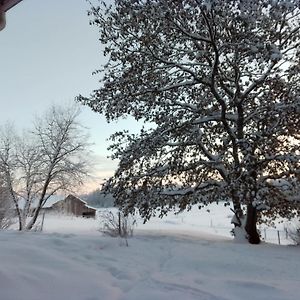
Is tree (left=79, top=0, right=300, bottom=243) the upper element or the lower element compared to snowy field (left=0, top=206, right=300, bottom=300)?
upper

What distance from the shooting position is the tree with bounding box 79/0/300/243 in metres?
8.24

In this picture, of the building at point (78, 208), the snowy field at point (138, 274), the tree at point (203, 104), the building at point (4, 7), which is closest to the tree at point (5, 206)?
the tree at point (203, 104)

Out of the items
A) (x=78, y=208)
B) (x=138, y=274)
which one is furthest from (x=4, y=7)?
(x=78, y=208)

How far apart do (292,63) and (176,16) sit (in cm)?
337

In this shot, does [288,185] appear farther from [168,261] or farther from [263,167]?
[168,261]

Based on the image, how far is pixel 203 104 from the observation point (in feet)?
32.9

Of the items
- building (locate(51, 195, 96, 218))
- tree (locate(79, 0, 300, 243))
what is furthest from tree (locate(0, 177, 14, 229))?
building (locate(51, 195, 96, 218))

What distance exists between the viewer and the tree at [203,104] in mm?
8242

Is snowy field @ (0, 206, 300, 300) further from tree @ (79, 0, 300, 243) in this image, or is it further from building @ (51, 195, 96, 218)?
building @ (51, 195, 96, 218)

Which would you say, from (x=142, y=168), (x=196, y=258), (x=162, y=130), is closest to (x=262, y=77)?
(x=162, y=130)

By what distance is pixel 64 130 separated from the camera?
78.9 feet

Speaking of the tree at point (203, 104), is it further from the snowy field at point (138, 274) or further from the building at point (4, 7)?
the building at point (4, 7)

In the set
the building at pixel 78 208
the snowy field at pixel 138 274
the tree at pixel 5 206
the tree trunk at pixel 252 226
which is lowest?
the snowy field at pixel 138 274

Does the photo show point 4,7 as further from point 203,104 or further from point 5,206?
point 5,206
